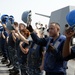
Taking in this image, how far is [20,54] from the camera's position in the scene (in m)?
6.81

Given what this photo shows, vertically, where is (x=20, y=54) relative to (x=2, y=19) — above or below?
below

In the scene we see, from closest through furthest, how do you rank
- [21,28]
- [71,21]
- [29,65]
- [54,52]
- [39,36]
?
[71,21]
[54,52]
[39,36]
[29,65]
[21,28]

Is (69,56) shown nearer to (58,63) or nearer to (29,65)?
(58,63)

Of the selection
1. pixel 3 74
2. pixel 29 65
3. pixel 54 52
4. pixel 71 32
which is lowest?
pixel 3 74

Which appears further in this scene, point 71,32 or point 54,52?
point 54,52

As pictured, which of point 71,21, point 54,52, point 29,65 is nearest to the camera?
point 71,21

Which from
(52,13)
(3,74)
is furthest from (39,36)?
(52,13)

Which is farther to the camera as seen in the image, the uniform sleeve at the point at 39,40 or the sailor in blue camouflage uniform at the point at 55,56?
the uniform sleeve at the point at 39,40

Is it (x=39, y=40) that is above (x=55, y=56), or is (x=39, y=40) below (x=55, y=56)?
above

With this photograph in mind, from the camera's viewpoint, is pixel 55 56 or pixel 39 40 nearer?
pixel 55 56

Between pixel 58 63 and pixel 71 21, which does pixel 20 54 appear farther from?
pixel 71 21

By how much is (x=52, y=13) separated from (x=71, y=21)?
18713 mm

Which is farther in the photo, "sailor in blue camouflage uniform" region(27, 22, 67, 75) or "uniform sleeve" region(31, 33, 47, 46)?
"uniform sleeve" region(31, 33, 47, 46)

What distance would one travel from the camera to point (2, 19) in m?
9.21
